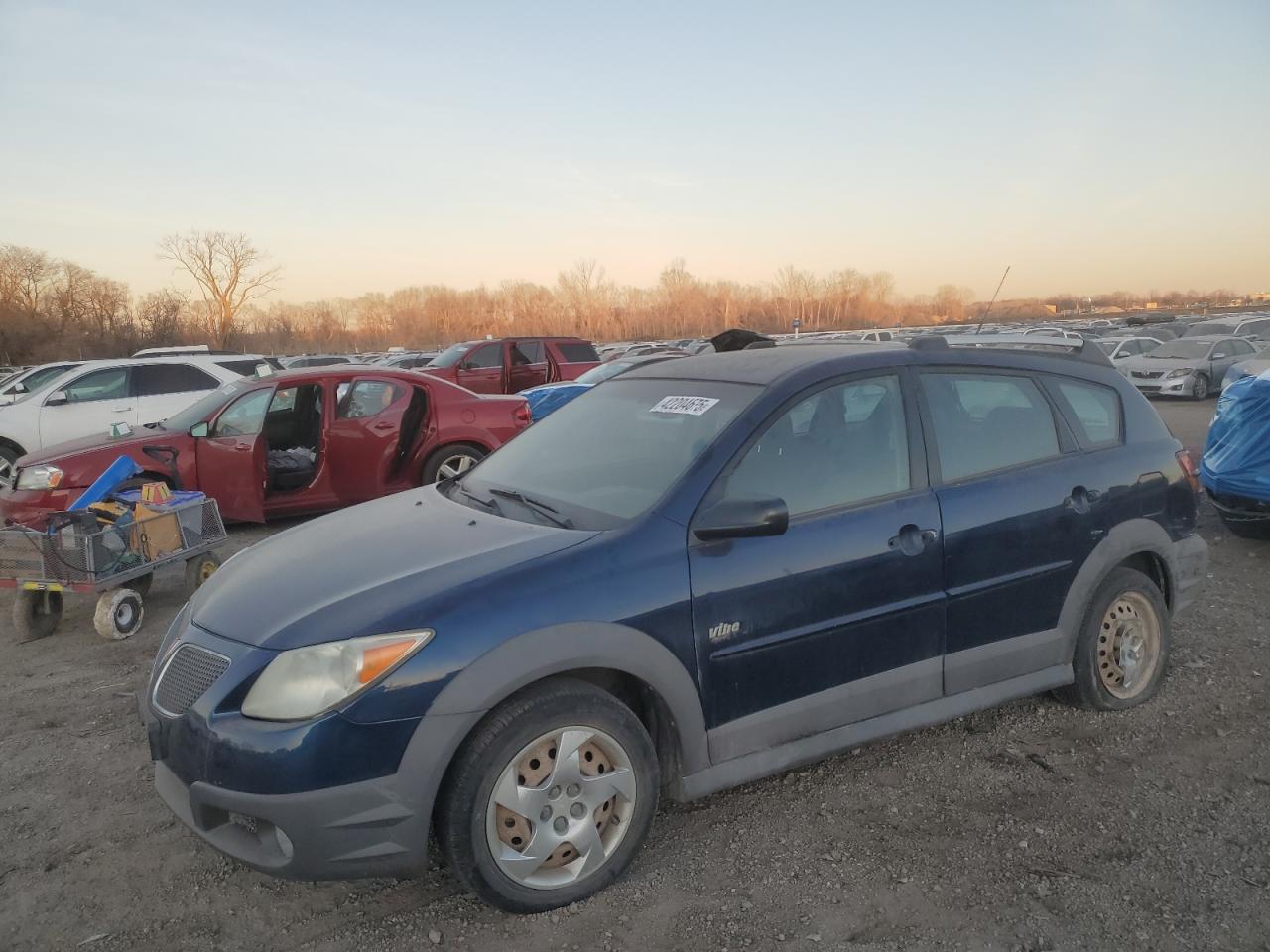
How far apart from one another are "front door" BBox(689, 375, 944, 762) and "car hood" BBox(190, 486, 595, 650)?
1.89 ft

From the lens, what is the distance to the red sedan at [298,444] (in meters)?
7.08

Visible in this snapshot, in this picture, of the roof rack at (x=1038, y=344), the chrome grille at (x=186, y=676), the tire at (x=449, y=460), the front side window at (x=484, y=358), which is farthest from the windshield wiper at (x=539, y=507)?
the front side window at (x=484, y=358)

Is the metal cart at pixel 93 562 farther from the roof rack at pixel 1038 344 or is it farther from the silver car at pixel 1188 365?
the silver car at pixel 1188 365

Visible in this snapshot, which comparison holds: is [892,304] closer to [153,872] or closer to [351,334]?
[351,334]

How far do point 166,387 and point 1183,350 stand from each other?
22.7 m

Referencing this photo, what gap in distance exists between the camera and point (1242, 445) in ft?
22.3

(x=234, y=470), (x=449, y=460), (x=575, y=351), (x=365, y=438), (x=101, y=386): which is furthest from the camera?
(x=575, y=351)

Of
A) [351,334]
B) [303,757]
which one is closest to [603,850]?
[303,757]

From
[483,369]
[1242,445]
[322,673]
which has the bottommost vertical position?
[1242,445]

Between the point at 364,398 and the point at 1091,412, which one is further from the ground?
the point at 364,398

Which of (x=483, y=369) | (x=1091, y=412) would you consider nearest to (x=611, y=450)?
(x=1091, y=412)

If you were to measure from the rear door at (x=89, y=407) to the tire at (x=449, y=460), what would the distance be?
5.81 m

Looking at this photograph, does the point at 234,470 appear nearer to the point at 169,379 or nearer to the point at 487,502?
the point at 487,502

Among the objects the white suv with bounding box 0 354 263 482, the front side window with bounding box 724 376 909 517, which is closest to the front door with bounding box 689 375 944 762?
the front side window with bounding box 724 376 909 517
